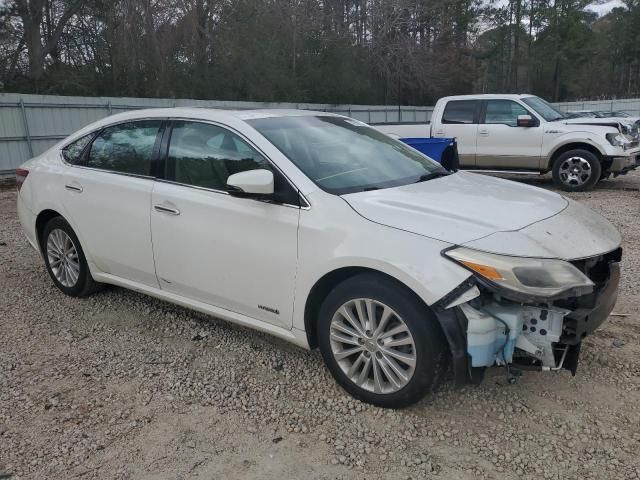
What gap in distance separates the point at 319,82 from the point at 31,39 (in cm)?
1492

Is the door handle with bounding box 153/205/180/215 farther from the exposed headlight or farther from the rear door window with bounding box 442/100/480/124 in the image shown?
the exposed headlight

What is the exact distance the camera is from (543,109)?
10375mm

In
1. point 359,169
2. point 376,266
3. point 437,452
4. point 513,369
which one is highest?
point 359,169

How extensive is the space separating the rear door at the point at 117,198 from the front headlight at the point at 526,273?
7.33 ft

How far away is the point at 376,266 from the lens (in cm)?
276

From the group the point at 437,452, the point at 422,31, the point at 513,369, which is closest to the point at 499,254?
the point at 513,369

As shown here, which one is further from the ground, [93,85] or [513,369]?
[93,85]

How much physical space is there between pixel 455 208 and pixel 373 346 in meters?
0.87

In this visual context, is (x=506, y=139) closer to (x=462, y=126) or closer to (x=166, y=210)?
(x=462, y=126)

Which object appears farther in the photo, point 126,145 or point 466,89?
point 466,89

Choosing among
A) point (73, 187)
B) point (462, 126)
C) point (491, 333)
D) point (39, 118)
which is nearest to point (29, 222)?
point (73, 187)

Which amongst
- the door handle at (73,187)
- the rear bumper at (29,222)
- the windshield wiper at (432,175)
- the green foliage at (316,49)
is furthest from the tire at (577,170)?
the green foliage at (316,49)

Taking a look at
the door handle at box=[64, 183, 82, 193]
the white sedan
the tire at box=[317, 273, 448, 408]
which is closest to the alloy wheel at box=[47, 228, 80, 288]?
the white sedan

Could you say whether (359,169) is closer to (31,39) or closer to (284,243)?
(284,243)
